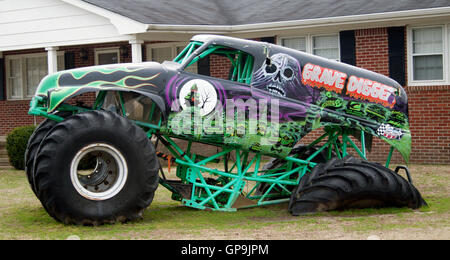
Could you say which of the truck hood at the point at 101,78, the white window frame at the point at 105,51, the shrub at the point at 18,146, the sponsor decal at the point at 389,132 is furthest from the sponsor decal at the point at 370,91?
the white window frame at the point at 105,51

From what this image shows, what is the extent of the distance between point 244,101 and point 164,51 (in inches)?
428

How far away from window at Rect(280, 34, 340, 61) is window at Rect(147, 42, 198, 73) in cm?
349

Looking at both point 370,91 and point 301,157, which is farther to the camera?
point 301,157

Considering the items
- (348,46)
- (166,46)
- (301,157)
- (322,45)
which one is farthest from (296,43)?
(301,157)

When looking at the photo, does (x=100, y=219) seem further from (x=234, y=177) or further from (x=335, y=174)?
(x=335, y=174)

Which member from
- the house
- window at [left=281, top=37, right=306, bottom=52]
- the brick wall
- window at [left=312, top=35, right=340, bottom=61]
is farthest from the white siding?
the brick wall

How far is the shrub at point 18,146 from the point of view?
1552cm

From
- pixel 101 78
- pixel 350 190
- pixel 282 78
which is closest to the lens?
pixel 101 78

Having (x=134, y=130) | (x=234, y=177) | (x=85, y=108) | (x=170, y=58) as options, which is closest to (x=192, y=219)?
(x=234, y=177)

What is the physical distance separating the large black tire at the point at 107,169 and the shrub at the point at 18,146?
828 cm

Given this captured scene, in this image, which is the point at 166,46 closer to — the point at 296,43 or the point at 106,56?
the point at 106,56

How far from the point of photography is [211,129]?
828 centimetres

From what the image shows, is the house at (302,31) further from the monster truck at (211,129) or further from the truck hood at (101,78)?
the truck hood at (101,78)

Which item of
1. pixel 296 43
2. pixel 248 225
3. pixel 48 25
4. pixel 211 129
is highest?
pixel 48 25
